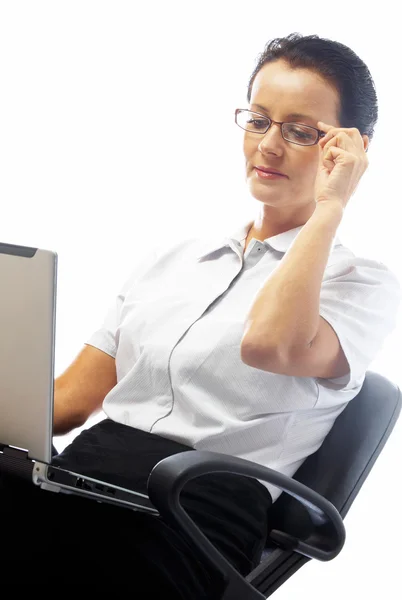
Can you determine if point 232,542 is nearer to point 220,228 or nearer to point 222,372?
point 222,372

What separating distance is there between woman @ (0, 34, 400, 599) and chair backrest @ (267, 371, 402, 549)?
1.2 inches

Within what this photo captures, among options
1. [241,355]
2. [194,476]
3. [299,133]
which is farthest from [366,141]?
[194,476]

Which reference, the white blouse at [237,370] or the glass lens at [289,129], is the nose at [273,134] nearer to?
the glass lens at [289,129]

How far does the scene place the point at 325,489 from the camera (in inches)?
66.2

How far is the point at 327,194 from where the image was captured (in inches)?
67.5

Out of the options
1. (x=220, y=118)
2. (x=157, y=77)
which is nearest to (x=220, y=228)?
(x=220, y=118)

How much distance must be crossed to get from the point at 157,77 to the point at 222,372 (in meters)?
1.66

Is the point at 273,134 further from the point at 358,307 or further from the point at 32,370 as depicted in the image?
the point at 32,370

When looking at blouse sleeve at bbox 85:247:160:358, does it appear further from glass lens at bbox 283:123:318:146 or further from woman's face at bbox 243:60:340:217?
glass lens at bbox 283:123:318:146

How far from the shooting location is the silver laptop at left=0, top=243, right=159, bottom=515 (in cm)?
139

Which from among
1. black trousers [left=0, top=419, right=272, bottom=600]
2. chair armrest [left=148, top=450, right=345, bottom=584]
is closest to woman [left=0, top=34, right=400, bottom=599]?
black trousers [left=0, top=419, right=272, bottom=600]

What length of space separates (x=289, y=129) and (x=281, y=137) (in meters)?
0.02

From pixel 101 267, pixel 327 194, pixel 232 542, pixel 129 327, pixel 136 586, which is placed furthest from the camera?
pixel 101 267

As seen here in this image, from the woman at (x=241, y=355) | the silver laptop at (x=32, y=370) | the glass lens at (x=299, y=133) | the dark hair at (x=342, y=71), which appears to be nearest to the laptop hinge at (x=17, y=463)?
the silver laptop at (x=32, y=370)
